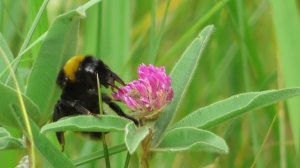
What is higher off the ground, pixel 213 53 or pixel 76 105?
pixel 213 53

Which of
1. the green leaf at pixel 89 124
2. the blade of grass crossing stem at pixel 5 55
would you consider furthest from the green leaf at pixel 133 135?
the blade of grass crossing stem at pixel 5 55

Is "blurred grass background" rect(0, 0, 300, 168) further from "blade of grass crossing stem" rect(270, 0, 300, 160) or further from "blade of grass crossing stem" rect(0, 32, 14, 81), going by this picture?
"blade of grass crossing stem" rect(0, 32, 14, 81)

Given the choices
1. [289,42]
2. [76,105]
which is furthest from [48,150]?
[289,42]

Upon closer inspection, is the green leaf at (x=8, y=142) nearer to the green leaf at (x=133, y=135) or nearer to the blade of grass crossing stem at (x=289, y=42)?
the green leaf at (x=133, y=135)

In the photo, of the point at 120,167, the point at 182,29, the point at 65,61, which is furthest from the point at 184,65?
the point at 182,29

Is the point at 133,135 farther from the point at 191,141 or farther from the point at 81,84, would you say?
the point at 81,84
